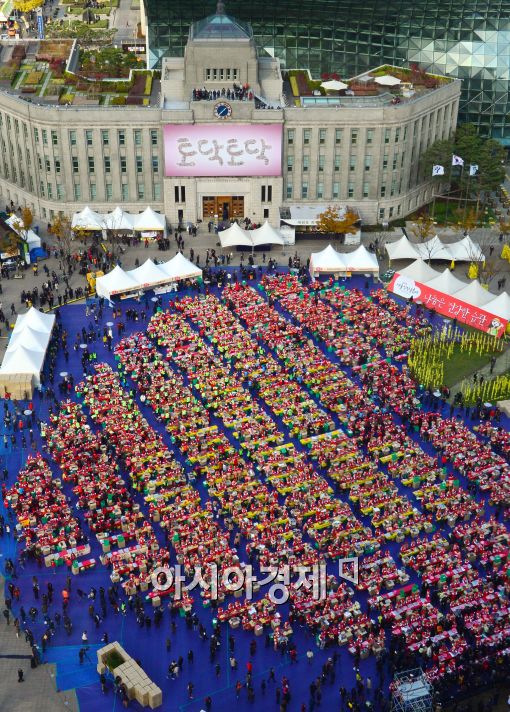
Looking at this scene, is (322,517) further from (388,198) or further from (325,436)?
(388,198)

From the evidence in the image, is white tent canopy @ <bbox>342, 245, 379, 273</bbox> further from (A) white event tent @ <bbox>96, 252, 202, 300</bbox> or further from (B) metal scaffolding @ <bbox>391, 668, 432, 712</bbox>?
(B) metal scaffolding @ <bbox>391, 668, 432, 712</bbox>

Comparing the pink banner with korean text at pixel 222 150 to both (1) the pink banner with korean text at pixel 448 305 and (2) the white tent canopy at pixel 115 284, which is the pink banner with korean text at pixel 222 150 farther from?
(1) the pink banner with korean text at pixel 448 305

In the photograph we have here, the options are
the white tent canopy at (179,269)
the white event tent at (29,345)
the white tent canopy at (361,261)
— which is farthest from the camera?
the white tent canopy at (361,261)

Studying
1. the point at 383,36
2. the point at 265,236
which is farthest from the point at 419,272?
the point at 383,36

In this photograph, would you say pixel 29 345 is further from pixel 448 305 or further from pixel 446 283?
pixel 446 283

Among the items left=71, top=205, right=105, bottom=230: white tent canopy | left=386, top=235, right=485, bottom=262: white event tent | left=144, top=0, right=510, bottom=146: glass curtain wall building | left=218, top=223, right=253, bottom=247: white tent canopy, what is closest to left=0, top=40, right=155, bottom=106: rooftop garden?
left=144, top=0, right=510, bottom=146: glass curtain wall building

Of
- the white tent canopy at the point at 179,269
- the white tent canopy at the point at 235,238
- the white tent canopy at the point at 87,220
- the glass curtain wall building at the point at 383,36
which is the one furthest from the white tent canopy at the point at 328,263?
the glass curtain wall building at the point at 383,36

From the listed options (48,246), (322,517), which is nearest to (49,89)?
(48,246)
